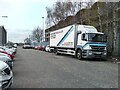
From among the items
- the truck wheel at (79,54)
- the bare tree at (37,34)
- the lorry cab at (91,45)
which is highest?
the bare tree at (37,34)

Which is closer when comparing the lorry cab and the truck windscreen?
the lorry cab

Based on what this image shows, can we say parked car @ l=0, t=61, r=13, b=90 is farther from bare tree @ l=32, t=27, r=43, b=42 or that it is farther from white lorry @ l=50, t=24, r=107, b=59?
bare tree @ l=32, t=27, r=43, b=42

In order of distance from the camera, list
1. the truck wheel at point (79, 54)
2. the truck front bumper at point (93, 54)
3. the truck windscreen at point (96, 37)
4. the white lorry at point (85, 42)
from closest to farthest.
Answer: the truck front bumper at point (93, 54) < the white lorry at point (85, 42) < the truck windscreen at point (96, 37) < the truck wheel at point (79, 54)

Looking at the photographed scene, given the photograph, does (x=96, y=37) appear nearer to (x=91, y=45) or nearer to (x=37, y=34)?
(x=91, y=45)

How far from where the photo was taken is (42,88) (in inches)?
356

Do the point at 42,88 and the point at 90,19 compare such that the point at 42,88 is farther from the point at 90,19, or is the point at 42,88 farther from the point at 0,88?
the point at 90,19

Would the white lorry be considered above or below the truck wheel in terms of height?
above

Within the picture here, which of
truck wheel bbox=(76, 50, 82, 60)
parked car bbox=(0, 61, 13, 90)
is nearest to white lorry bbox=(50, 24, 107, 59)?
truck wheel bbox=(76, 50, 82, 60)

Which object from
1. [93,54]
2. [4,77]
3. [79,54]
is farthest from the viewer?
[79,54]

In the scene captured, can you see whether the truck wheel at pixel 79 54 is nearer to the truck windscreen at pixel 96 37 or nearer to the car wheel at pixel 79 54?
the car wheel at pixel 79 54

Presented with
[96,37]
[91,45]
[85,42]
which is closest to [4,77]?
[91,45]

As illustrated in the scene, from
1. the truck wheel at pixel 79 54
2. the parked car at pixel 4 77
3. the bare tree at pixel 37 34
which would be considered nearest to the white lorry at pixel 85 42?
the truck wheel at pixel 79 54

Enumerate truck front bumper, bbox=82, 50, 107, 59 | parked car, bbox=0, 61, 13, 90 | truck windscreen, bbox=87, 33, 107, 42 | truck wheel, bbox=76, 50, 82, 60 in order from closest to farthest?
parked car, bbox=0, 61, 13, 90 → truck front bumper, bbox=82, 50, 107, 59 → truck windscreen, bbox=87, 33, 107, 42 → truck wheel, bbox=76, 50, 82, 60

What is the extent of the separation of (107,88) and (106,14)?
21.0 meters
